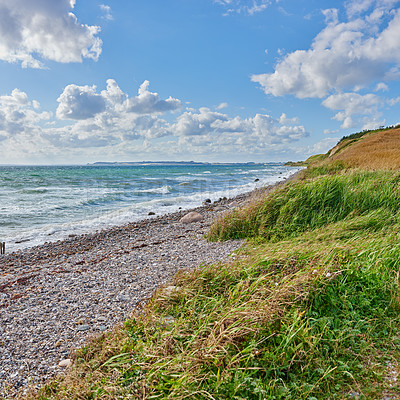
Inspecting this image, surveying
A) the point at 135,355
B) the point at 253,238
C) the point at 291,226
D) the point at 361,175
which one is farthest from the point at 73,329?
the point at 361,175

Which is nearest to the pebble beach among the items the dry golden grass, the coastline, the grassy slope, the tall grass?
the coastline

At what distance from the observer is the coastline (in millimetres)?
3447

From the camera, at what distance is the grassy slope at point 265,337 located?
2498mm

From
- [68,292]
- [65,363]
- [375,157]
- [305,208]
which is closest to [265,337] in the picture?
[65,363]

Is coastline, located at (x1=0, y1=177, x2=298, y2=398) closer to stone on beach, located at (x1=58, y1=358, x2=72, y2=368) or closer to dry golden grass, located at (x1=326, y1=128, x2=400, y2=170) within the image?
stone on beach, located at (x1=58, y1=358, x2=72, y2=368)

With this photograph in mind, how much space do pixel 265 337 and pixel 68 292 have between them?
153 inches

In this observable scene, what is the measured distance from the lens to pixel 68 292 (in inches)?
205

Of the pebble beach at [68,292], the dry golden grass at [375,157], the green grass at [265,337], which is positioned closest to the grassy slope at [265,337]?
the green grass at [265,337]

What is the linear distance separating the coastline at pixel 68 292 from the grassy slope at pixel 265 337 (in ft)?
1.68

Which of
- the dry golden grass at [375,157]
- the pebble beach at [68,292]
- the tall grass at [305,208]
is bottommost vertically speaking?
the pebble beach at [68,292]

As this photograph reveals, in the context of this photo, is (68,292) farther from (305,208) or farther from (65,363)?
(305,208)

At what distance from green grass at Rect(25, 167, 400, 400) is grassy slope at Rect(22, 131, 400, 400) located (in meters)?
0.01

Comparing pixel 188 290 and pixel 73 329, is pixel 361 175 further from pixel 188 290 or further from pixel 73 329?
pixel 73 329

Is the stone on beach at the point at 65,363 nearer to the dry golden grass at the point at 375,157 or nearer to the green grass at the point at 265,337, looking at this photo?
the green grass at the point at 265,337
